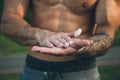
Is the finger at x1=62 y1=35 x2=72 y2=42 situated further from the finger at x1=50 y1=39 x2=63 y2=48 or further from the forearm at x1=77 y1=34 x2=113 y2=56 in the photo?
the forearm at x1=77 y1=34 x2=113 y2=56

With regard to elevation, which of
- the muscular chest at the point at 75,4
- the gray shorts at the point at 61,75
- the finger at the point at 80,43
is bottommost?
the gray shorts at the point at 61,75

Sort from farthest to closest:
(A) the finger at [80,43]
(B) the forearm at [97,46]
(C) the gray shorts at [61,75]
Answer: (C) the gray shorts at [61,75] < (B) the forearm at [97,46] < (A) the finger at [80,43]

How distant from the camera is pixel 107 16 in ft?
10.0

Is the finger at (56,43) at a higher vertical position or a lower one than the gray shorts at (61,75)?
higher

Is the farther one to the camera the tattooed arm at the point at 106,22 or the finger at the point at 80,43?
the tattooed arm at the point at 106,22

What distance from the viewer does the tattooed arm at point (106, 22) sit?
2945 mm

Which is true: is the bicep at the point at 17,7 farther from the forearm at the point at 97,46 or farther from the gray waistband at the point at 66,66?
the forearm at the point at 97,46

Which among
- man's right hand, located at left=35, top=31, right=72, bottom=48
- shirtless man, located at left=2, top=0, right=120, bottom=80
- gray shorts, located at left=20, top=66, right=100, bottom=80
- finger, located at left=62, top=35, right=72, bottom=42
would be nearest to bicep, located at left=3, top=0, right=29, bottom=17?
shirtless man, located at left=2, top=0, right=120, bottom=80

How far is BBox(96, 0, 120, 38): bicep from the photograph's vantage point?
3.02 metres

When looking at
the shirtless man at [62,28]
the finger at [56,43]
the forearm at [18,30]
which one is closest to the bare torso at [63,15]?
the shirtless man at [62,28]

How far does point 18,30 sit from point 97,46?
1.47 feet

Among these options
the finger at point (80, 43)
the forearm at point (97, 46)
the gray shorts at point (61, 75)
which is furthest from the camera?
the gray shorts at point (61, 75)

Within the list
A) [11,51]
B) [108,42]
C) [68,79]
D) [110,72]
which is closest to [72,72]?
[68,79]

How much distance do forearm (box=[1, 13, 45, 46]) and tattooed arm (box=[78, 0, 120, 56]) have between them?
32 centimetres
